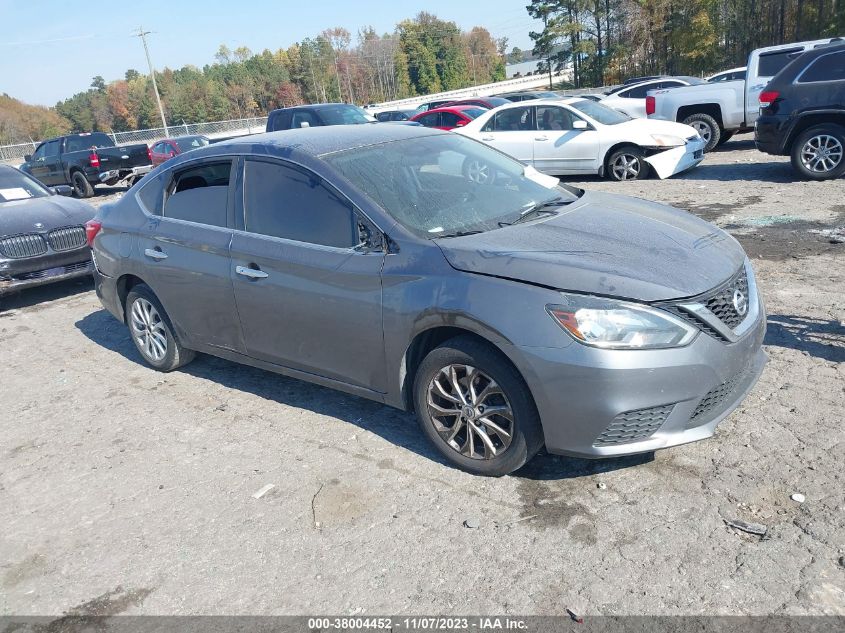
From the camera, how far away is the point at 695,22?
136 feet

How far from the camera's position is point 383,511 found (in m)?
3.56

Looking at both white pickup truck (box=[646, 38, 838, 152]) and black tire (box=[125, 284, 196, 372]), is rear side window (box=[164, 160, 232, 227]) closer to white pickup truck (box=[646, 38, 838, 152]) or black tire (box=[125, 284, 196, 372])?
black tire (box=[125, 284, 196, 372])

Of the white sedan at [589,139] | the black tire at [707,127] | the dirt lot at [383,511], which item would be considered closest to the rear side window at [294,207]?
the dirt lot at [383,511]

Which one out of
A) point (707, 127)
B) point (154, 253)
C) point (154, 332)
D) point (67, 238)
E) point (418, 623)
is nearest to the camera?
point (418, 623)

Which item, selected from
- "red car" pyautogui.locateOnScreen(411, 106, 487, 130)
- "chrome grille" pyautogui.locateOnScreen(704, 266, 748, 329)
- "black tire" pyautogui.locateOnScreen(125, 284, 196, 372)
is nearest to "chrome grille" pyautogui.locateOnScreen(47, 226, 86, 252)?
"black tire" pyautogui.locateOnScreen(125, 284, 196, 372)

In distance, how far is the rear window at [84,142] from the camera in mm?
20406

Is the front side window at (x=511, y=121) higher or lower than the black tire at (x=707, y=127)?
higher

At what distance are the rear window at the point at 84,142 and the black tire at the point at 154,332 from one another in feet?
55.7

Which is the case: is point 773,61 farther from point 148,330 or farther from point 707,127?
point 148,330

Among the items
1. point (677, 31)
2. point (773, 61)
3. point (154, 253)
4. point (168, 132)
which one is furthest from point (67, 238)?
point (168, 132)

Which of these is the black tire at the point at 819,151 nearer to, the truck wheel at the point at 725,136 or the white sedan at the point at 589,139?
the white sedan at the point at 589,139

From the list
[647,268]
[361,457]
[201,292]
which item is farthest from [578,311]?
[201,292]

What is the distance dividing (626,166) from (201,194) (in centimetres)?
918

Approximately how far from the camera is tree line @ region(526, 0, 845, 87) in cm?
3631
